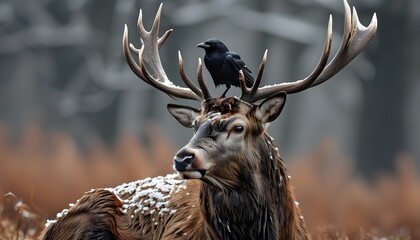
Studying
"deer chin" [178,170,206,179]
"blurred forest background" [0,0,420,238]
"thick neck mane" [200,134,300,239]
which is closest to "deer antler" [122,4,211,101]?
"thick neck mane" [200,134,300,239]

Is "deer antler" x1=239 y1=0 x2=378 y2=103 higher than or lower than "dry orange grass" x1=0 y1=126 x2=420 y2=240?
higher

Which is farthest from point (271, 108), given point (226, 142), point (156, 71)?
point (156, 71)

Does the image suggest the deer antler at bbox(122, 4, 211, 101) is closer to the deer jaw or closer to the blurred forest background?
the deer jaw

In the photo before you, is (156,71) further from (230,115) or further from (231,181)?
(231,181)

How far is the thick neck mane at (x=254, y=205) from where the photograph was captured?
5.10 meters

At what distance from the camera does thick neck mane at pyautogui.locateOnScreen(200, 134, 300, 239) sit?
5.10 m

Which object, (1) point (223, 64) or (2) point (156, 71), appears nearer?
(1) point (223, 64)

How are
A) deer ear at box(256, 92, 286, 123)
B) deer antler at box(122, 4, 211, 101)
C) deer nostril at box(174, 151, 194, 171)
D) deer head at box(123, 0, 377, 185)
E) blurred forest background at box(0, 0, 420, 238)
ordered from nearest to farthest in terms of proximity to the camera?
deer nostril at box(174, 151, 194, 171)
deer head at box(123, 0, 377, 185)
deer ear at box(256, 92, 286, 123)
deer antler at box(122, 4, 211, 101)
blurred forest background at box(0, 0, 420, 238)

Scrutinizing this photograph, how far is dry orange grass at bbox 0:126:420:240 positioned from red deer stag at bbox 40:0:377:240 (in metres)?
3.80

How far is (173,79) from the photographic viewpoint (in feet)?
38.6

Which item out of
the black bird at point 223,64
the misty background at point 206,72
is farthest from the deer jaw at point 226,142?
the misty background at point 206,72

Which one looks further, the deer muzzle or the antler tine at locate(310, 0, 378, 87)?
the antler tine at locate(310, 0, 378, 87)

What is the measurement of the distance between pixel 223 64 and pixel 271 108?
0.46m

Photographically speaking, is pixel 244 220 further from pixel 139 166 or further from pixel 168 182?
pixel 139 166
